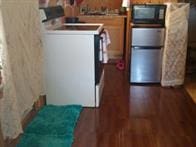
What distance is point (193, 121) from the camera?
289 centimetres

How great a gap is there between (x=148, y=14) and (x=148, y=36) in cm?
36

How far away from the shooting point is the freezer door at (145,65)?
399 cm

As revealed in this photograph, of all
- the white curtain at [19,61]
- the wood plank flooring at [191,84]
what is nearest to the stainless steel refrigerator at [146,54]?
the wood plank flooring at [191,84]

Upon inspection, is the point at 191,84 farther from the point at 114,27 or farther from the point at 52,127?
the point at 52,127

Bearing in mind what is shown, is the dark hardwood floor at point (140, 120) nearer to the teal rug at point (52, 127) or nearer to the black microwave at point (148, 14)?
the teal rug at point (52, 127)

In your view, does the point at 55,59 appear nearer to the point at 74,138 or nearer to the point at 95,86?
the point at 95,86

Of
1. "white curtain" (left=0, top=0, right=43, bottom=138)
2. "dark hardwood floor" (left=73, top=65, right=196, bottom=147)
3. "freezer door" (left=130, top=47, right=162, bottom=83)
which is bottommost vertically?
"dark hardwood floor" (left=73, top=65, right=196, bottom=147)

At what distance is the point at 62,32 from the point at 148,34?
1.46 meters

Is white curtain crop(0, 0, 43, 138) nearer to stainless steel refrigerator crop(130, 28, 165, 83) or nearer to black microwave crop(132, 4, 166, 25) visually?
stainless steel refrigerator crop(130, 28, 165, 83)

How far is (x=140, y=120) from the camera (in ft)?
9.54

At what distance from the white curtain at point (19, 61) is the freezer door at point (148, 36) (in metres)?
1.70

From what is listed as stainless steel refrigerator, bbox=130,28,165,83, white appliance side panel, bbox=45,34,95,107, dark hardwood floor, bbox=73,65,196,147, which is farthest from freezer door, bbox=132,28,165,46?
white appliance side panel, bbox=45,34,95,107

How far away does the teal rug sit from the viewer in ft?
7.92

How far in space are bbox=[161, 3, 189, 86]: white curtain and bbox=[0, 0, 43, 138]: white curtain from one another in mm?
1935
